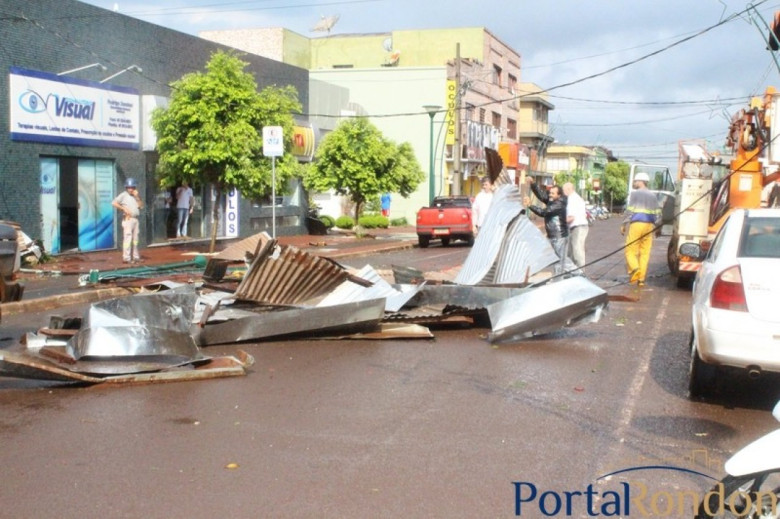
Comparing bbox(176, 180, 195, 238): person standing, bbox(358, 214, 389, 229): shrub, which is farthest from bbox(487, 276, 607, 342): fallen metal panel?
bbox(358, 214, 389, 229): shrub

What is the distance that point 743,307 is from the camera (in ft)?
22.4

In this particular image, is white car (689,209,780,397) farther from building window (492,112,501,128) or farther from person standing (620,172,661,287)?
building window (492,112,501,128)

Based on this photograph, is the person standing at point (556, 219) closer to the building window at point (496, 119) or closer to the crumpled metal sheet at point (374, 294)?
the crumpled metal sheet at point (374, 294)

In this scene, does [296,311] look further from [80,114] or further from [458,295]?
[80,114]

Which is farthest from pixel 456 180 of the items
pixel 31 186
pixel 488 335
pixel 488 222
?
pixel 488 335

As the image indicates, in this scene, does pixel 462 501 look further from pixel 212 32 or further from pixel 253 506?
pixel 212 32

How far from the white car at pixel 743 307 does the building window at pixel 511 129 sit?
59369mm

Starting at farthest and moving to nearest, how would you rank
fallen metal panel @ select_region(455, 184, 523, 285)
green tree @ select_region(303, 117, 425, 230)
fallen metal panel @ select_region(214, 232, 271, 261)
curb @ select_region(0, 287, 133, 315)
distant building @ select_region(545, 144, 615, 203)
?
distant building @ select_region(545, 144, 615, 203), green tree @ select_region(303, 117, 425, 230), fallen metal panel @ select_region(214, 232, 271, 261), curb @ select_region(0, 287, 133, 315), fallen metal panel @ select_region(455, 184, 523, 285)

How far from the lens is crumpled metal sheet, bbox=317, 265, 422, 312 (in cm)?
1079

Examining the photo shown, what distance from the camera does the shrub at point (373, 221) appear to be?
4116 centimetres

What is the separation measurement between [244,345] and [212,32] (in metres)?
50.1

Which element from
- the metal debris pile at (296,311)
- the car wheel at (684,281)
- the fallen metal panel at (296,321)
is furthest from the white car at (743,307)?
the car wheel at (684,281)

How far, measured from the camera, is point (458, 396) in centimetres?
773

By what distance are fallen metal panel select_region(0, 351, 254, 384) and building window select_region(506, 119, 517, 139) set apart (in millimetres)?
59029
